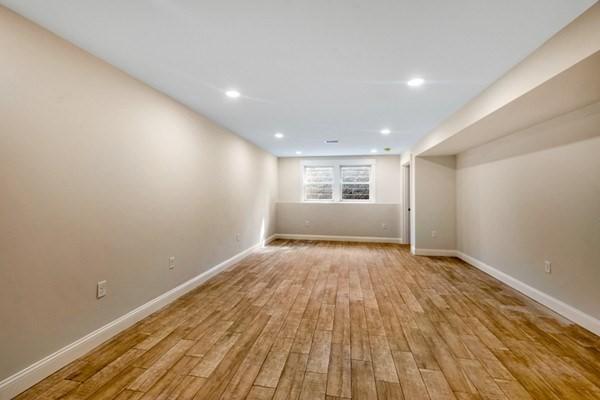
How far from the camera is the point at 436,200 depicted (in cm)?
502

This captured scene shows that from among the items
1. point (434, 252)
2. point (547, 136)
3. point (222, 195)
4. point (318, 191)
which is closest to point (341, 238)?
point (318, 191)

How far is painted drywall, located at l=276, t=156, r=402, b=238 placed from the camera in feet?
21.7

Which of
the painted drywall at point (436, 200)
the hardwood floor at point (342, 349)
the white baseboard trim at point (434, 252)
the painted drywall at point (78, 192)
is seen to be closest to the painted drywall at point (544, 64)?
the hardwood floor at point (342, 349)

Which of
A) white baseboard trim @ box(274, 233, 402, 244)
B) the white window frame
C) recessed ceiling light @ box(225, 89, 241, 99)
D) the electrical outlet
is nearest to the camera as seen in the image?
the electrical outlet

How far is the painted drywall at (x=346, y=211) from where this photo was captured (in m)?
6.61

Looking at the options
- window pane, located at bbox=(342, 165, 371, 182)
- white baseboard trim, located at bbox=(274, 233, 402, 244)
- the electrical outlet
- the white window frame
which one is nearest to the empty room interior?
the electrical outlet

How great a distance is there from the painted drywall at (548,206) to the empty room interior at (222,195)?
0.8 inches

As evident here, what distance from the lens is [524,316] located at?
8.38ft

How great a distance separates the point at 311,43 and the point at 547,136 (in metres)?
2.77

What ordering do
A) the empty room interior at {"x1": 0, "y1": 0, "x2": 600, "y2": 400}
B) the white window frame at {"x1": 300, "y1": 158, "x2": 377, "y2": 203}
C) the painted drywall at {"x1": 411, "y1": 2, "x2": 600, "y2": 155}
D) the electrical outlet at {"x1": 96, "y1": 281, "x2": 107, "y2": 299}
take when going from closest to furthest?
the painted drywall at {"x1": 411, "y1": 2, "x2": 600, "y2": 155}, the empty room interior at {"x1": 0, "y1": 0, "x2": 600, "y2": 400}, the electrical outlet at {"x1": 96, "y1": 281, "x2": 107, "y2": 299}, the white window frame at {"x1": 300, "y1": 158, "x2": 377, "y2": 203}

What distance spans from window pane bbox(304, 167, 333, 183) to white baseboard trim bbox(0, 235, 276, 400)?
460 cm

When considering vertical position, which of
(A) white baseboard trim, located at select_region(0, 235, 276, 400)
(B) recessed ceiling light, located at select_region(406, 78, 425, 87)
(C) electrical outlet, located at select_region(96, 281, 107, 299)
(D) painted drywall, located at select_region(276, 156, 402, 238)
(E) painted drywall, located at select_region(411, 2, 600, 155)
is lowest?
(A) white baseboard trim, located at select_region(0, 235, 276, 400)

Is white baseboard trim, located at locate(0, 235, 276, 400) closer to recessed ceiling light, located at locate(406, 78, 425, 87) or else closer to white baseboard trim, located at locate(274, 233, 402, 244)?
recessed ceiling light, located at locate(406, 78, 425, 87)

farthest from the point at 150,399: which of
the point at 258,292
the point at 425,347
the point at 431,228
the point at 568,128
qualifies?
the point at 431,228
